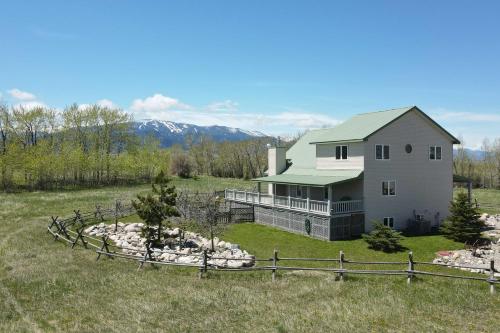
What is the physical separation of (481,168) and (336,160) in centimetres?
6979

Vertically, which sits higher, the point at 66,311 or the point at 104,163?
the point at 104,163

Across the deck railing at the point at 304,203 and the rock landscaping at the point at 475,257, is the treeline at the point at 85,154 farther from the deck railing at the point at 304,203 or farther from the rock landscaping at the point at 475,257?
the rock landscaping at the point at 475,257

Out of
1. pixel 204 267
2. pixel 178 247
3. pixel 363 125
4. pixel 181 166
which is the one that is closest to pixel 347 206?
pixel 363 125

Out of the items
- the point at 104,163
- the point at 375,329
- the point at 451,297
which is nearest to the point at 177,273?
the point at 375,329

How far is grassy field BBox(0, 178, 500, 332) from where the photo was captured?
12.7m

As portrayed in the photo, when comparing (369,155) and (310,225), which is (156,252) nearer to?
(310,225)

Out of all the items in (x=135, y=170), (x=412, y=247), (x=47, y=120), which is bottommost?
(x=412, y=247)

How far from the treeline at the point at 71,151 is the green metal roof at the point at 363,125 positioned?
5115 centimetres

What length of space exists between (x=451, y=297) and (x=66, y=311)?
46.5 feet

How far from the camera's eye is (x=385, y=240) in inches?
1091

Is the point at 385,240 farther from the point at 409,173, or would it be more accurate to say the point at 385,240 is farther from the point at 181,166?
the point at 181,166

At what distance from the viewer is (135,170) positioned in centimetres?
8412

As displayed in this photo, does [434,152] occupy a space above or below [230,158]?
below

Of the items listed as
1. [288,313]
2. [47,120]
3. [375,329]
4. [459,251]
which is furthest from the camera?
[47,120]
